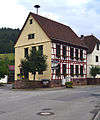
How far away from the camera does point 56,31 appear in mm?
34000

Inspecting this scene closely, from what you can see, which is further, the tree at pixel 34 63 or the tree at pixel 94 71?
the tree at pixel 94 71

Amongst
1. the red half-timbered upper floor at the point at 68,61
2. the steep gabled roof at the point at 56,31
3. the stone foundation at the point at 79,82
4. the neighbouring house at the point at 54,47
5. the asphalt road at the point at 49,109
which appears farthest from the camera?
the stone foundation at the point at 79,82

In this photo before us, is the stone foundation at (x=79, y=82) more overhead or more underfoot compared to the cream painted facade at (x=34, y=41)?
more underfoot

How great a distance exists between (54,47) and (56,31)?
4109 mm

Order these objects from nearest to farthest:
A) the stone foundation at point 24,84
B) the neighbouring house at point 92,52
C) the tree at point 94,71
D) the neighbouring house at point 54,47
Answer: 1. the stone foundation at point 24,84
2. the neighbouring house at point 54,47
3. the tree at point 94,71
4. the neighbouring house at point 92,52

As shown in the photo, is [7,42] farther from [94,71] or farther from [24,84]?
[24,84]

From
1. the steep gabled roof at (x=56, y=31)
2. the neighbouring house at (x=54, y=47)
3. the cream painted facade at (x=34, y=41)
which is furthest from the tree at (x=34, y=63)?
the steep gabled roof at (x=56, y=31)

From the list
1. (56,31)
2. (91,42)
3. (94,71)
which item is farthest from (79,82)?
(91,42)

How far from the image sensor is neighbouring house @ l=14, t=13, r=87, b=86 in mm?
30703

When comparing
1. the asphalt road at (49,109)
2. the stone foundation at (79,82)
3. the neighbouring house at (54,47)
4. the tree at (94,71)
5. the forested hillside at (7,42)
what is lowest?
the asphalt road at (49,109)

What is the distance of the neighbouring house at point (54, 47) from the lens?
30.7 meters

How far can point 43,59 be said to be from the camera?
26.7 metres

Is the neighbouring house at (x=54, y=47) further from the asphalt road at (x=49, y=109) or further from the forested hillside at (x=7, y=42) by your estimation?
the forested hillside at (x=7, y=42)

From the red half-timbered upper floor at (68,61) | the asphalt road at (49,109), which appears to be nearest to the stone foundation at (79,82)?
the red half-timbered upper floor at (68,61)
